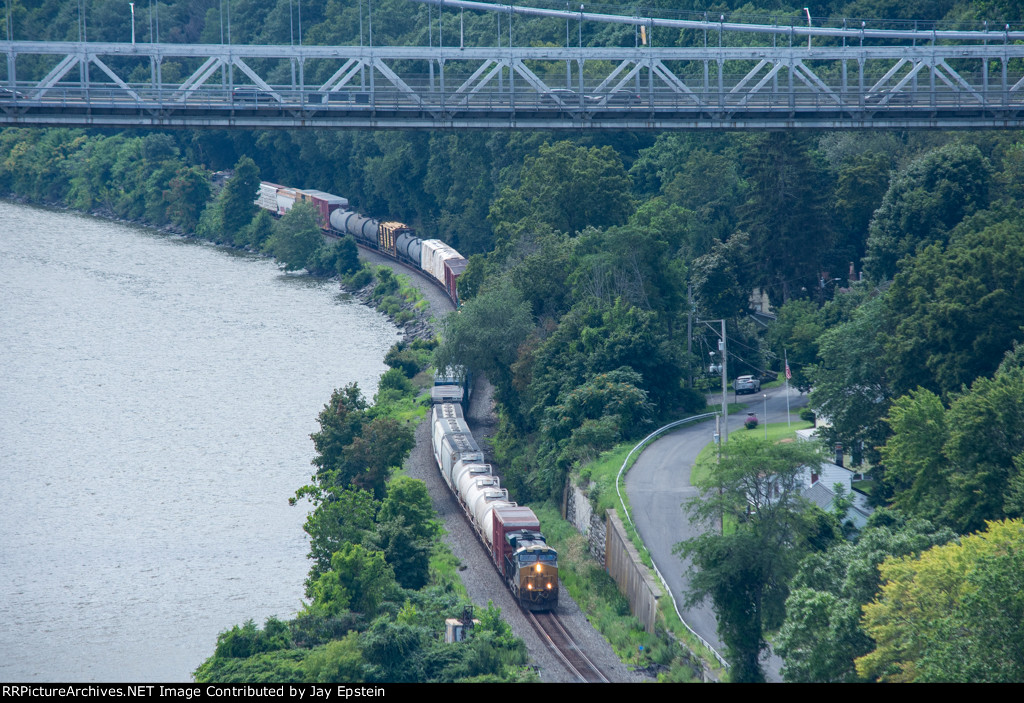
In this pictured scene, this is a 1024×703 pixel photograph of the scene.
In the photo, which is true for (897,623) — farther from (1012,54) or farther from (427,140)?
(427,140)

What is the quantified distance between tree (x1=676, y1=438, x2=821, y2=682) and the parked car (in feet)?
87.7

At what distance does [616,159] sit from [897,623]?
53200 millimetres

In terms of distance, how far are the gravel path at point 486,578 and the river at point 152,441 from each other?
6590 millimetres

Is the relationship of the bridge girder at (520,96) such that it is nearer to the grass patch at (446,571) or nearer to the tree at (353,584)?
the grass patch at (446,571)

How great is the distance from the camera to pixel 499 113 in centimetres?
6631

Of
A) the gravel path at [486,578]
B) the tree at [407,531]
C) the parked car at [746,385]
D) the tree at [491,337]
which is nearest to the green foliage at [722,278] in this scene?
the parked car at [746,385]

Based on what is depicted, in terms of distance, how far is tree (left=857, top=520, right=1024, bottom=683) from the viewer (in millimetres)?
30531

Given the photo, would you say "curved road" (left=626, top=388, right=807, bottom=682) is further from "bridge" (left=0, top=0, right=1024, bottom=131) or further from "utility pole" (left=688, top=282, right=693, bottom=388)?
"bridge" (left=0, top=0, right=1024, bottom=131)

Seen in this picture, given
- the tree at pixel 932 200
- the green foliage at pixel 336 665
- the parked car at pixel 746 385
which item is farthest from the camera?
the parked car at pixel 746 385

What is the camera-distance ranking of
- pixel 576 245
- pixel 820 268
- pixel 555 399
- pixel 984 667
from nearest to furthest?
pixel 984 667 < pixel 555 399 < pixel 576 245 < pixel 820 268

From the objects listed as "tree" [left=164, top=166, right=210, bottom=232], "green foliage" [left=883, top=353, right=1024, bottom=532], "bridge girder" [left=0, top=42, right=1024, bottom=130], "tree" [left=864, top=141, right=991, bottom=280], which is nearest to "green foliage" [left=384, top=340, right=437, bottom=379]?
"bridge girder" [left=0, top=42, right=1024, bottom=130]

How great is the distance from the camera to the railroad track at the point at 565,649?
41719 millimetres

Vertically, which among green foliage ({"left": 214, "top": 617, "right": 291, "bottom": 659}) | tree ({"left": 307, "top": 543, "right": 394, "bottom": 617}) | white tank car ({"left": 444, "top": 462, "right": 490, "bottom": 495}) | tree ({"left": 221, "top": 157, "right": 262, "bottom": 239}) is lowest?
green foliage ({"left": 214, "top": 617, "right": 291, "bottom": 659})

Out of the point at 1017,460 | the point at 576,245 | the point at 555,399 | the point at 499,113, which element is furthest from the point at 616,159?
the point at 1017,460
